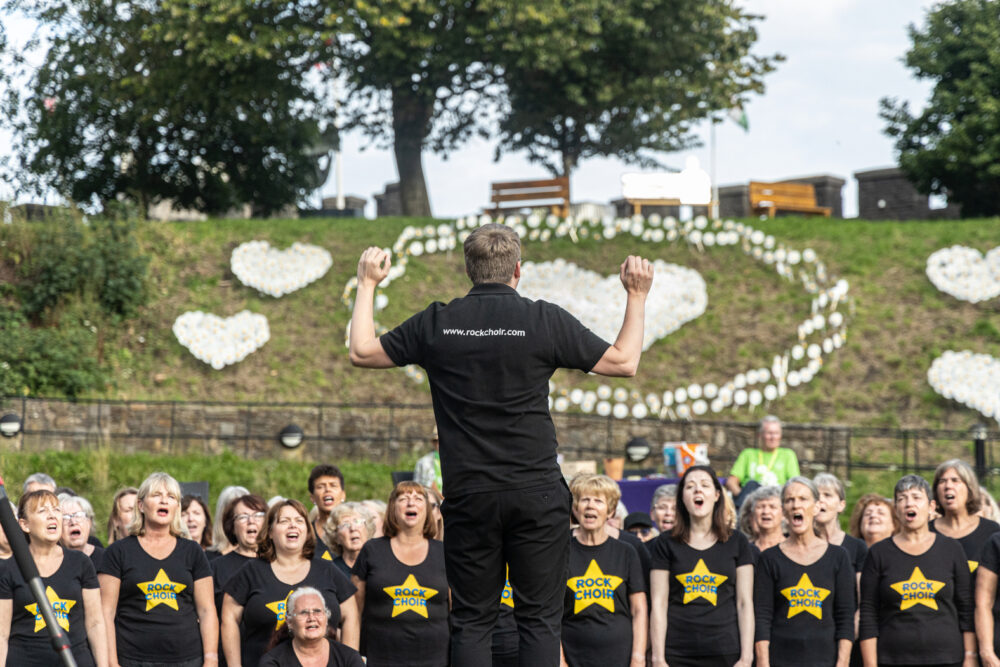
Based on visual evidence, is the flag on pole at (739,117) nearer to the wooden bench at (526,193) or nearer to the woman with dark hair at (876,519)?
the wooden bench at (526,193)

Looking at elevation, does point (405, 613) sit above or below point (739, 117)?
below

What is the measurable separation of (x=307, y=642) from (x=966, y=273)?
682 inches

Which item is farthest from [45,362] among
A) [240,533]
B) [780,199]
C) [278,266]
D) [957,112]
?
[957,112]

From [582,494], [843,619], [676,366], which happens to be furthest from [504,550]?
[676,366]

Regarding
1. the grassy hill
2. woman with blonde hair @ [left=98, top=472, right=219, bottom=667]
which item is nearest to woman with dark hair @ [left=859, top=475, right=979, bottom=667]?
woman with blonde hair @ [left=98, top=472, right=219, bottom=667]

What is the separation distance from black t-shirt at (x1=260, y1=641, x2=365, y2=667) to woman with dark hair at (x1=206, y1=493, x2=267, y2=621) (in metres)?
0.76

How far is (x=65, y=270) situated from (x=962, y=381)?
15.0 m

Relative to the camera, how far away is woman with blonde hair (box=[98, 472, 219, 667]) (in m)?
6.52

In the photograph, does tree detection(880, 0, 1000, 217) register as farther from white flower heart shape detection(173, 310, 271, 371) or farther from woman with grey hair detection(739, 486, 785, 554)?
woman with grey hair detection(739, 486, 785, 554)

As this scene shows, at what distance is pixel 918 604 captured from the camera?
6676 mm

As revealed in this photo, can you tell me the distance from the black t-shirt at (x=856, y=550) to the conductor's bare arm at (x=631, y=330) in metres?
3.85

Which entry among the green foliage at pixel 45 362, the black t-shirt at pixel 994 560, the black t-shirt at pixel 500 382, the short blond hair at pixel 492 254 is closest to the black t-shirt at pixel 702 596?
the black t-shirt at pixel 994 560

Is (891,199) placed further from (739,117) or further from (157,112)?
(157,112)

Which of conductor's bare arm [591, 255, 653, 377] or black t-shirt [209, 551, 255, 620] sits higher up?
conductor's bare arm [591, 255, 653, 377]
